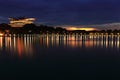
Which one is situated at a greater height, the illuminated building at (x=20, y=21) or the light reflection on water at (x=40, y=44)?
the illuminated building at (x=20, y=21)

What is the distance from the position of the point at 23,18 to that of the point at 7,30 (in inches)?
1560

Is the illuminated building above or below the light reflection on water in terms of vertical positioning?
above

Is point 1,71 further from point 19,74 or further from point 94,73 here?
point 94,73

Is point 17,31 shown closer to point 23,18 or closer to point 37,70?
point 23,18

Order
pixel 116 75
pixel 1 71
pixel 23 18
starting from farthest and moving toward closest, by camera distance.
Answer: pixel 23 18 → pixel 1 71 → pixel 116 75

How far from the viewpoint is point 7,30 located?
135 metres

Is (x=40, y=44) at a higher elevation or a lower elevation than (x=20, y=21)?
lower

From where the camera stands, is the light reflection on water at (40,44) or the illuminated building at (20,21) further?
the illuminated building at (20,21)

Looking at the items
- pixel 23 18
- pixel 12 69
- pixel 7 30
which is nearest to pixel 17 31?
pixel 7 30

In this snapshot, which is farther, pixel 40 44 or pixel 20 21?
pixel 20 21

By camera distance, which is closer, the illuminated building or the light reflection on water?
the light reflection on water

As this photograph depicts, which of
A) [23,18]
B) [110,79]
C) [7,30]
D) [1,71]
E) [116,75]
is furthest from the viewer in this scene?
[23,18]

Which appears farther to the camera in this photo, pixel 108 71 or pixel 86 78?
pixel 108 71

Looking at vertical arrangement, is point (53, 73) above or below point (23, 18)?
below
